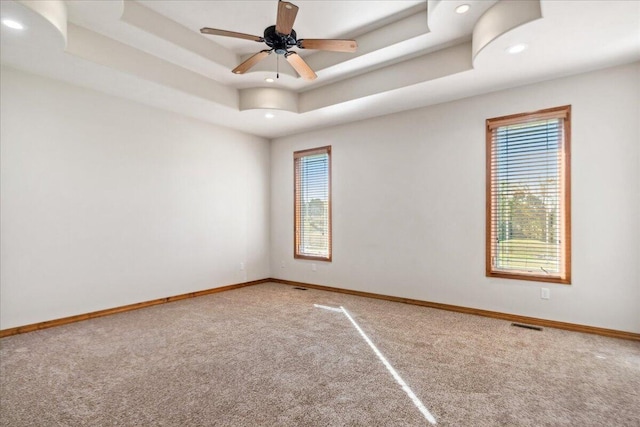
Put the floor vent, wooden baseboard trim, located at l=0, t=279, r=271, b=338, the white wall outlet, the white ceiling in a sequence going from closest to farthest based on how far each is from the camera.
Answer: the white ceiling < wooden baseboard trim, located at l=0, t=279, r=271, b=338 < the floor vent < the white wall outlet

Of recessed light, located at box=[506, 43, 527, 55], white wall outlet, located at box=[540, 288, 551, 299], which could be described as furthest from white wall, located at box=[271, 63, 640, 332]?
recessed light, located at box=[506, 43, 527, 55]

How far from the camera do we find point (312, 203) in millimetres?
5895

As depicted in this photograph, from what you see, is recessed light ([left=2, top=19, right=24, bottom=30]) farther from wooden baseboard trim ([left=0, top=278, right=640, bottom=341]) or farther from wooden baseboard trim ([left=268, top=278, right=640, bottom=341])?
wooden baseboard trim ([left=268, top=278, right=640, bottom=341])

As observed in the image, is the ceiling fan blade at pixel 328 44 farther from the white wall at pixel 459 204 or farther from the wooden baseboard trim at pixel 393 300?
the wooden baseboard trim at pixel 393 300

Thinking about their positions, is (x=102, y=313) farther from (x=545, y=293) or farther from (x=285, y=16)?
A: (x=545, y=293)

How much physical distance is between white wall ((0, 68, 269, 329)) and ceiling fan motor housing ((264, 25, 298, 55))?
2.65 meters

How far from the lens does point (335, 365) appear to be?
8.72 ft

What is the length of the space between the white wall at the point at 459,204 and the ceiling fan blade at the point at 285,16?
266 cm

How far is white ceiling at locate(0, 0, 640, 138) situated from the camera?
8.70 feet

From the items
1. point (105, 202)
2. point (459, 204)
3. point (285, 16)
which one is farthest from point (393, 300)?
point (105, 202)

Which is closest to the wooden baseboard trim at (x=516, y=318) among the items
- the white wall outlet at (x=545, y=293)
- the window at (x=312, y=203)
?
the white wall outlet at (x=545, y=293)

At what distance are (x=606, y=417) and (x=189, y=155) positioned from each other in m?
5.41

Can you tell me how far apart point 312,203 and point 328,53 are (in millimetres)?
2639

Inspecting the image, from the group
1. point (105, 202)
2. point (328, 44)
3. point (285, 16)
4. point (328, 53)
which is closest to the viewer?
point (285, 16)
